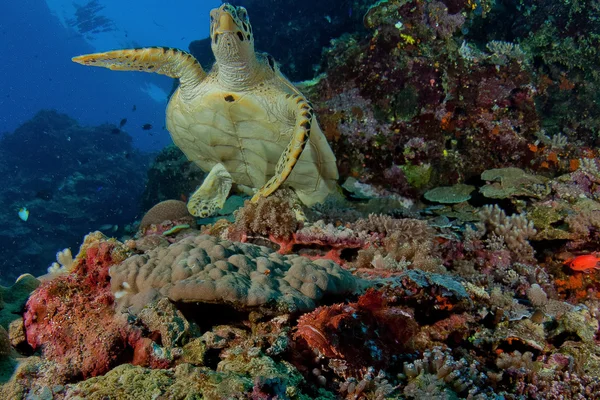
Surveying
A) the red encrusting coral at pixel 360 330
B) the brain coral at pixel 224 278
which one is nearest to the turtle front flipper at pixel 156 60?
the brain coral at pixel 224 278

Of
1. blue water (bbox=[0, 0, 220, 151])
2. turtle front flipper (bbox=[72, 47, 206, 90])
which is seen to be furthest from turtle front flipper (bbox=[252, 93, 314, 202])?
blue water (bbox=[0, 0, 220, 151])

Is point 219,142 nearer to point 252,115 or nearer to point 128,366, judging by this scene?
point 252,115

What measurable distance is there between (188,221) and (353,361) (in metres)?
4.74

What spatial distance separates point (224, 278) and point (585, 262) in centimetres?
382

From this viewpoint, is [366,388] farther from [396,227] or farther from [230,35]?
[230,35]

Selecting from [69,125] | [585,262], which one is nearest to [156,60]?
[585,262]

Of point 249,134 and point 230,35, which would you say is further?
point 249,134

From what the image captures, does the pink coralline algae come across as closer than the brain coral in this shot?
Yes

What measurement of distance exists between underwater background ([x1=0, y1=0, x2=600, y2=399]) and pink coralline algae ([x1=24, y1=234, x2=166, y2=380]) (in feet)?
0.03

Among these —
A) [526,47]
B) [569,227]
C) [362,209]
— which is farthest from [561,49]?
[362,209]

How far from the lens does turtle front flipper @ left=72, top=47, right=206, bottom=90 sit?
3971mm

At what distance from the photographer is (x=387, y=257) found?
9.86ft

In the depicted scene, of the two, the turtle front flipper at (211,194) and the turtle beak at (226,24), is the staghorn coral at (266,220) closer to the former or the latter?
the turtle front flipper at (211,194)

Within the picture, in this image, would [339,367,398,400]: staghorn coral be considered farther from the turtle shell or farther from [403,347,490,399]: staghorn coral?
the turtle shell
